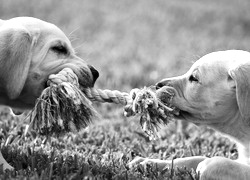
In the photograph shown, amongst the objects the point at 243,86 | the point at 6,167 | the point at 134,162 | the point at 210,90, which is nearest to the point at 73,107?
the point at 6,167

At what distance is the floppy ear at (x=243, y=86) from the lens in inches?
194

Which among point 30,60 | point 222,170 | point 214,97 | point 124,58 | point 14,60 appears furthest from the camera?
point 124,58

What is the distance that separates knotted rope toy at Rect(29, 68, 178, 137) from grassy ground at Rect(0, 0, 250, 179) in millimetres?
386

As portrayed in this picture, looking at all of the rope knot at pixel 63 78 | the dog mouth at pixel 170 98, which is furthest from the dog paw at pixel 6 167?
the dog mouth at pixel 170 98

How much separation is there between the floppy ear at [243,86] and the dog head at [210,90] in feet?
0.17

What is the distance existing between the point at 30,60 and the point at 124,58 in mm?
7046

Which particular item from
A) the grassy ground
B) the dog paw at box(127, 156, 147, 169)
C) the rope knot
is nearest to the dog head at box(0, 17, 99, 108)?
the rope knot

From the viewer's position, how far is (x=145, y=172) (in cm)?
511

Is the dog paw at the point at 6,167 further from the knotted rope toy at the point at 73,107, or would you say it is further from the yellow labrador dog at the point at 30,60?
the knotted rope toy at the point at 73,107

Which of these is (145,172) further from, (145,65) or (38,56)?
(145,65)

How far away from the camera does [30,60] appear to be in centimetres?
508

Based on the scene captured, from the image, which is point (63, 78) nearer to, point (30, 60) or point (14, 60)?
point (30, 60)

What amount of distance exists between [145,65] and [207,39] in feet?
12.1

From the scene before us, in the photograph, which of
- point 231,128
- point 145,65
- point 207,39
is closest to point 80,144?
point 231,128
